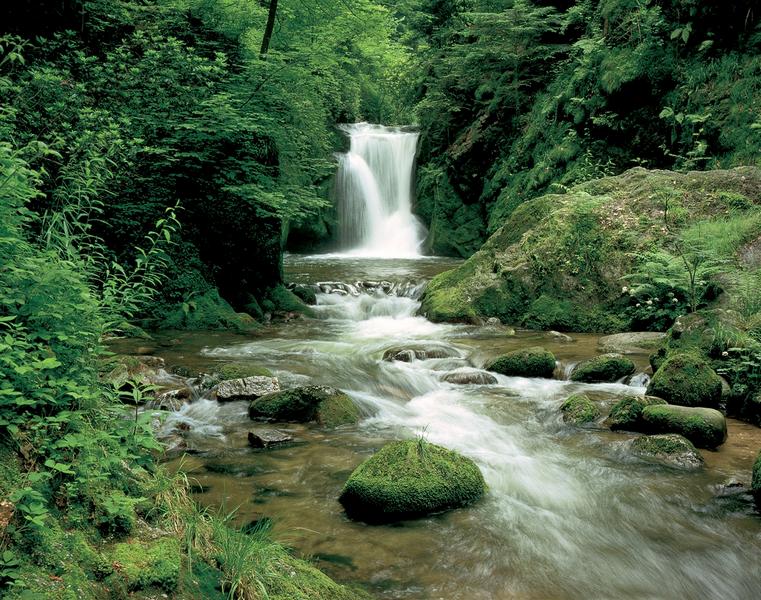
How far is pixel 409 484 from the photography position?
14.3 ft

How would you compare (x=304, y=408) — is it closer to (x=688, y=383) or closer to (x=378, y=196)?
(x=688, y=383)

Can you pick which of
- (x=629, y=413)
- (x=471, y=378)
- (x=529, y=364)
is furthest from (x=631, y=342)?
(x=629, y=413)

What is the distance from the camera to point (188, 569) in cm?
244

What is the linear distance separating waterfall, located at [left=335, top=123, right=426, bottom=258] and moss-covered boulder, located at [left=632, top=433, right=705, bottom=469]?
1862 centimetres

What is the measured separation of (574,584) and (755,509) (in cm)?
191

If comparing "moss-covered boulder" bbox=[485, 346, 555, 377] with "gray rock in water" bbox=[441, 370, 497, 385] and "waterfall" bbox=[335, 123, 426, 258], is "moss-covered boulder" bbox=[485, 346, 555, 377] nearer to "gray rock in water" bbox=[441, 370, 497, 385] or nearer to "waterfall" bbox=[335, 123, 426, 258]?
"gray rock in water" bbox=[441, 370, 497, 385]

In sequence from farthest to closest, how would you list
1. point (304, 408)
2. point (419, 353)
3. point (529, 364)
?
point (419, 353) < point (529, 364) < point (304, 408)

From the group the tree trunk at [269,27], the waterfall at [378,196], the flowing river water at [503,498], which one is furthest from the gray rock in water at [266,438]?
the waterfall at [378,196]

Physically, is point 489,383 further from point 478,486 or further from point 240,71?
point 240,71

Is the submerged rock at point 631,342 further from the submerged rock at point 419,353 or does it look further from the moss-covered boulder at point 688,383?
the submerged rock at point 419,353

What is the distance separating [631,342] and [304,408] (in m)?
5.76

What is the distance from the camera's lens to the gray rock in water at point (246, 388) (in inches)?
270

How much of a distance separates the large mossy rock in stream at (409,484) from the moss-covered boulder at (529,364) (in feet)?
11.9

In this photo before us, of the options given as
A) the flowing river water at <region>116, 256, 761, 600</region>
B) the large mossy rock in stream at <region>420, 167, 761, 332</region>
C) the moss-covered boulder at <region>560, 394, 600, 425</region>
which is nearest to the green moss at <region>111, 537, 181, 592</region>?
the flowing river water at <region>116, 256, 761, 600</region>
